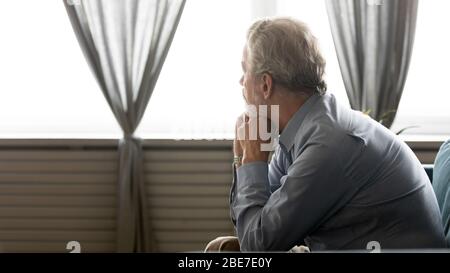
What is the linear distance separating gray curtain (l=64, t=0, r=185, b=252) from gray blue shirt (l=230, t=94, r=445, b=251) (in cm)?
159

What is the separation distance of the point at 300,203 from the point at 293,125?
0.21 m

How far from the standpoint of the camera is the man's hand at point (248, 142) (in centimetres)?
132

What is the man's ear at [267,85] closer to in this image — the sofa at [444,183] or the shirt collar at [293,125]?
the shirt collar at [293,125]

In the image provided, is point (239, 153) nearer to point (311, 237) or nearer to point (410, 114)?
point (311, 237)

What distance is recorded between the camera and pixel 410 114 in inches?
119

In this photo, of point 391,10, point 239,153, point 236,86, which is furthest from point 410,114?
point 239,153

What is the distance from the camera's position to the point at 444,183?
1514 mm

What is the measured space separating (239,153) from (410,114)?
1811mm

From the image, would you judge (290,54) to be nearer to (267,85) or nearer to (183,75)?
(267,85)

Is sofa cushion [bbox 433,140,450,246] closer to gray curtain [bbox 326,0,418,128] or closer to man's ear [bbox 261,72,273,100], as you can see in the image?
man's ear [bbox 261,72,273,100]

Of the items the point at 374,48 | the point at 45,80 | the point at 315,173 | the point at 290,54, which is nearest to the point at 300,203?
the point at 315,173

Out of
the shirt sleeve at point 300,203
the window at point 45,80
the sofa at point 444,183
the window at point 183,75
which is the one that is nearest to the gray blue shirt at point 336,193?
the shirt sleeve at point 300,203

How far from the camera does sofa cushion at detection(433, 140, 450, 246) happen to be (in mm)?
1458

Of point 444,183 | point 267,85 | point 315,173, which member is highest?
point 267,85
